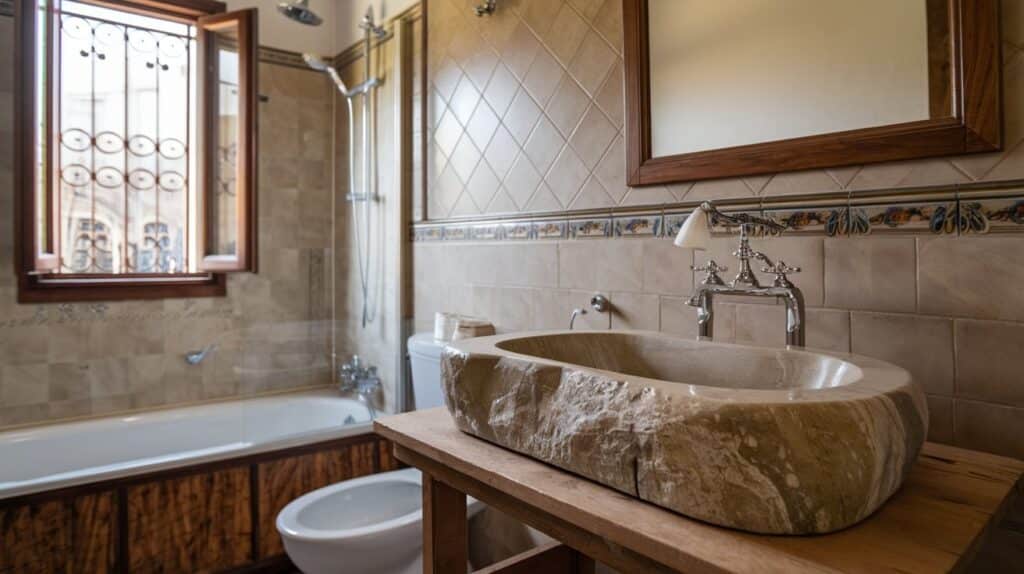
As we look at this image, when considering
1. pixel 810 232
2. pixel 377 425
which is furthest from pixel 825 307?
pixel 377 425

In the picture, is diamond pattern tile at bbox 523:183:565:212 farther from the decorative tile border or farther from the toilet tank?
the toilet tank

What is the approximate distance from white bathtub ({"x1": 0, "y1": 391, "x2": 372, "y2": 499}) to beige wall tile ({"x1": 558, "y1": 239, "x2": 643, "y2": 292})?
1203mm

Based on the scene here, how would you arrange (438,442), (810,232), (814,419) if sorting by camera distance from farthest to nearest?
(810,232)
(438,442)
(814,419)

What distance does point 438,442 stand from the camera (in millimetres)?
965

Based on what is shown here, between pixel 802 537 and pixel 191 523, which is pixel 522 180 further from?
pixel 191 523

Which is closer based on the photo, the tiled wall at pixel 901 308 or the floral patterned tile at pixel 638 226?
the tiled wall at pixel 901 308

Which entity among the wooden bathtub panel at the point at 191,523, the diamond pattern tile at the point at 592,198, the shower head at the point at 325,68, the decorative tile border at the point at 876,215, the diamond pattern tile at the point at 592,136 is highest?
the shower head at the point at 325,68

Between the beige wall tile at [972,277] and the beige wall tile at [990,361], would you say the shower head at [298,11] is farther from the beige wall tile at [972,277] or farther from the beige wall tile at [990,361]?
the beige wall tile at [990,361]

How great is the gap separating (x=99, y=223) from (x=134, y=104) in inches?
21.9

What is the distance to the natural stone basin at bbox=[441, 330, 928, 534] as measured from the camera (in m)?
0.61

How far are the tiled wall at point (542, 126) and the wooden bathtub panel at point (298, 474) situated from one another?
1.02 metres

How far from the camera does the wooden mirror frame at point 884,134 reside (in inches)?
38.1

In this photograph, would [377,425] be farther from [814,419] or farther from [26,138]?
[26,138]

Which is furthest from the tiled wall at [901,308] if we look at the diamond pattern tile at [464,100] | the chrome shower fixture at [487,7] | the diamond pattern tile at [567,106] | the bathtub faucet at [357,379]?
the bathtub faucet at [357,379]
